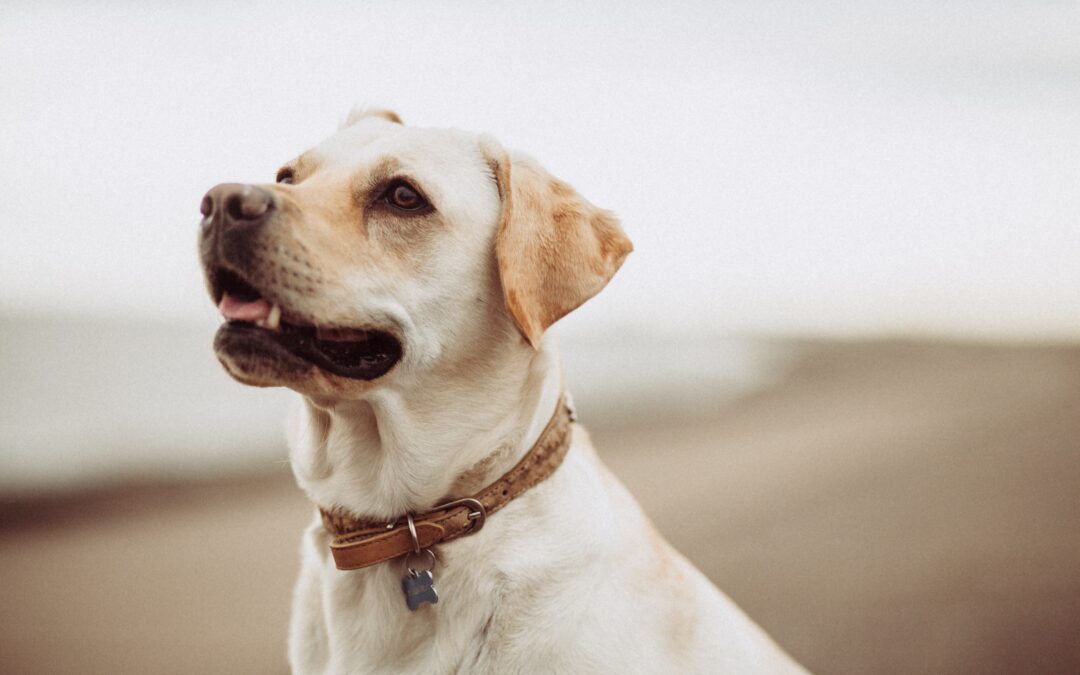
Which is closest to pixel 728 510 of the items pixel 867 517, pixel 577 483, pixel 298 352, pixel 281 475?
pixel 867 517

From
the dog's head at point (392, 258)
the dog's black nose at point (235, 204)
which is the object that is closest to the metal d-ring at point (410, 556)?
the dog's head at point (392, 258)

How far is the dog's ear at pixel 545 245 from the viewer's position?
2.22m

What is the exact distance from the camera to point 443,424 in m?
2.29

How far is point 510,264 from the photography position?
223cm

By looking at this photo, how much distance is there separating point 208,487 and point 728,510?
4.69 m

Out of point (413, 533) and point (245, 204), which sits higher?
point (245, 204)

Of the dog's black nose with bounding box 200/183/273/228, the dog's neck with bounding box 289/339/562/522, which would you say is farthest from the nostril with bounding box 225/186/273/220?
the dog's neck with bounding box 289/339/562/522

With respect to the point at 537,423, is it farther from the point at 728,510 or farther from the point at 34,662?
the point at 728,510

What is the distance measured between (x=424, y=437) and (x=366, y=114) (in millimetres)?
1361

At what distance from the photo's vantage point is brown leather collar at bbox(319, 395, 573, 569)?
2105mm

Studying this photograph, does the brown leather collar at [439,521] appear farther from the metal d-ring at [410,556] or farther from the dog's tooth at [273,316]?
the dog's tooth at [273,316]

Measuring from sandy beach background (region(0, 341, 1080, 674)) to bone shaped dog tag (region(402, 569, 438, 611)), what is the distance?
9.23 feet

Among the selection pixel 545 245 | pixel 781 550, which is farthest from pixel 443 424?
pixel 781 550

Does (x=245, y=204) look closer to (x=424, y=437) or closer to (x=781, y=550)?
(x=424, y=437)
